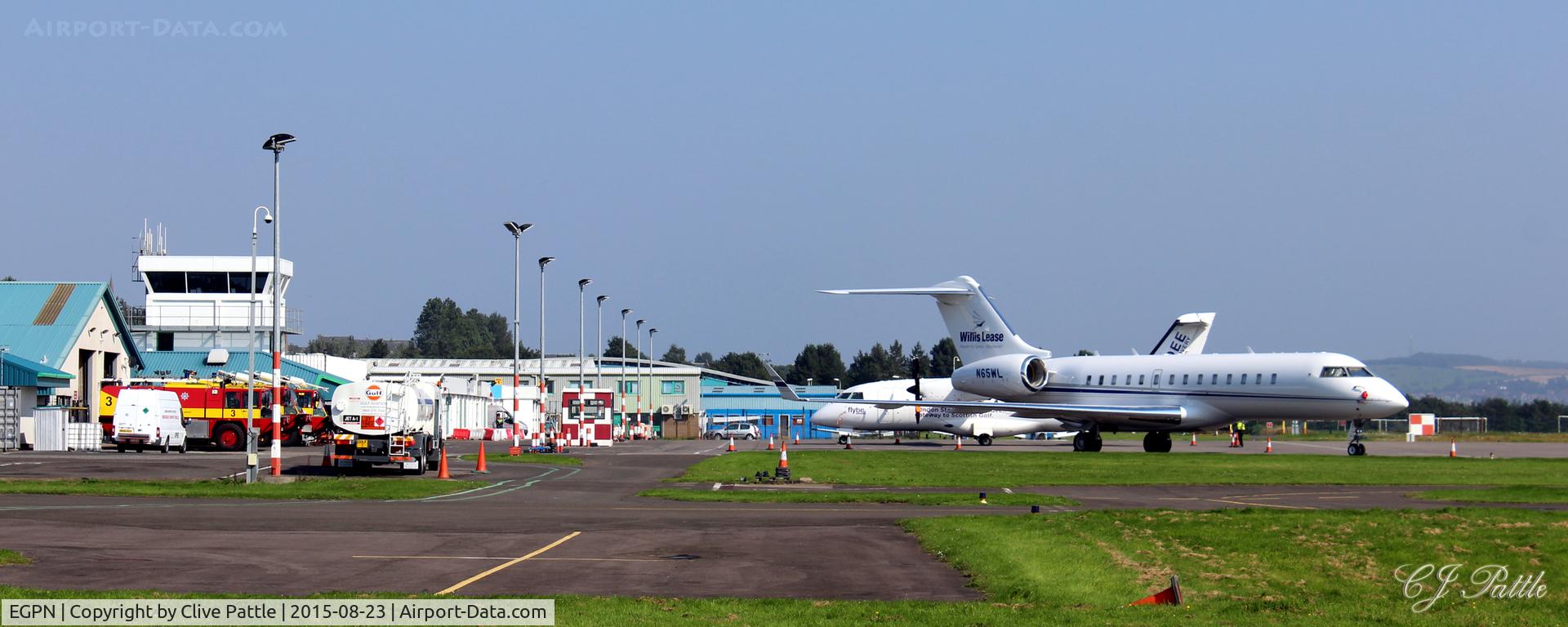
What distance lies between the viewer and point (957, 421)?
75.0 m

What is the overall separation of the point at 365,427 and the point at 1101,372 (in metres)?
32.3

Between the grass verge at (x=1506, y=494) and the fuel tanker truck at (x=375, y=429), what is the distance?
22747mm

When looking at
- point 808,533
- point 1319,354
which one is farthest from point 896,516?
point 1319,354

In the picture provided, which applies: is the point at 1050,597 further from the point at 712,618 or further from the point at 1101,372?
the point at 1101,372

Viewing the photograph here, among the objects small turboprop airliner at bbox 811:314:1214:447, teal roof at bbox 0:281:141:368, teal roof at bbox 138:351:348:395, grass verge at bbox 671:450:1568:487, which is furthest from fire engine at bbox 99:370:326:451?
small turboprop airliner at bbox 811:314:1214:447

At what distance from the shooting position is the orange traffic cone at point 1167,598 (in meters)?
13.3

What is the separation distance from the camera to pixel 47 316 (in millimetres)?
63031

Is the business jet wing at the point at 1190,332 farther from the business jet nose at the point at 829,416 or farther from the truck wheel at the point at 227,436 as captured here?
the truck wheel at the point at 227,436

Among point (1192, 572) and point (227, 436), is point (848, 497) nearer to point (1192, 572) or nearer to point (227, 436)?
point (1192, 572)

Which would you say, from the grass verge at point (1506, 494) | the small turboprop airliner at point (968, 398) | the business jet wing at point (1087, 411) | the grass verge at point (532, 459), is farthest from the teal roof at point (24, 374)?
the grass verge at point (1506, 494)

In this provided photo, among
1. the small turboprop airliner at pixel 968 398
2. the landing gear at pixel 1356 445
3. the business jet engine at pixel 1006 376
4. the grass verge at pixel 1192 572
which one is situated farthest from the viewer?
the small turboprop airliner at pixel 968 398

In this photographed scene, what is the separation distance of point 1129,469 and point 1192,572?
965 inches

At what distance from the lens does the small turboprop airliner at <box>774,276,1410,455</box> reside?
50969mm

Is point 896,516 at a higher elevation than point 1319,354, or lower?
lower
